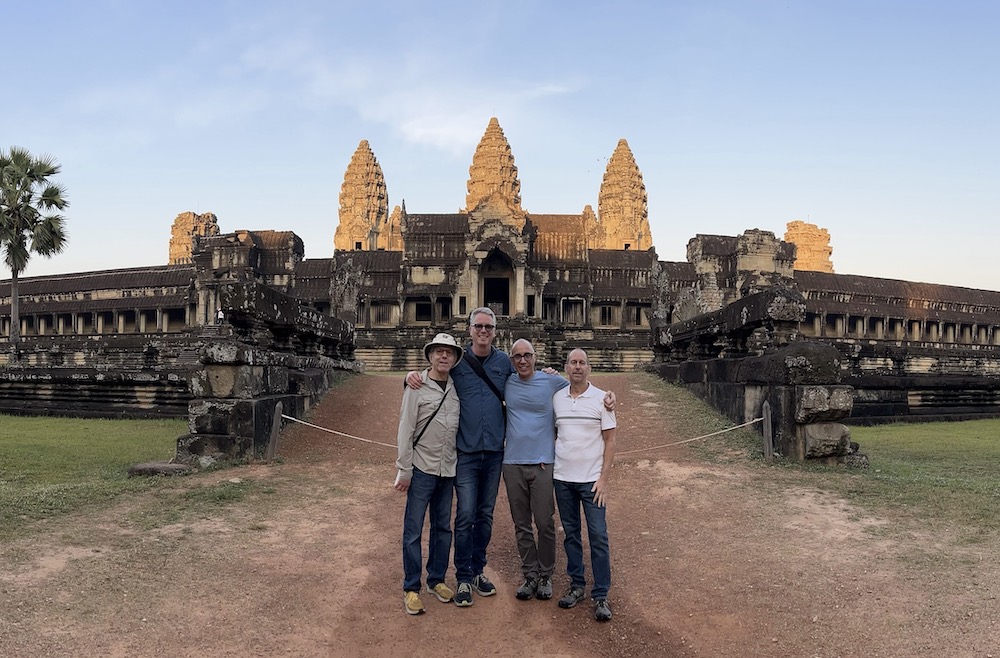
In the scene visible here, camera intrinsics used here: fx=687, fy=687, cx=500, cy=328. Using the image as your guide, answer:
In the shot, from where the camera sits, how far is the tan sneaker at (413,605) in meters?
4.48

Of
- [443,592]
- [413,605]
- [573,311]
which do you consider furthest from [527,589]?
[573,311]

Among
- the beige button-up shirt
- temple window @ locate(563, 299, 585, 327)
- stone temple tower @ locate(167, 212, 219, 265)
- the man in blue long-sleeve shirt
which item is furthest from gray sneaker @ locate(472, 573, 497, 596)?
stone temple tower @ locate(167, 212, 219, 265)

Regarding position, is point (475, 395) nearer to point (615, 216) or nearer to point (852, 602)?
point (852, 602)

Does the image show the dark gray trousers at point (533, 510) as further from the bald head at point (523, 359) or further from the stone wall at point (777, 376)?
the stone wall at point (777, 376)

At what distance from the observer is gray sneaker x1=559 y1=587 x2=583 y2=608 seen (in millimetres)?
4582

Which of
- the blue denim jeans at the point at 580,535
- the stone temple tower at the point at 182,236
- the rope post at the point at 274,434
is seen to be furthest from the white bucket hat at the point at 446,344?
the stone temple tower at the point at 182,236

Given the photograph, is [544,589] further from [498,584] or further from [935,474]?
[935,474]

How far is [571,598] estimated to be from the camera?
15.1 ft

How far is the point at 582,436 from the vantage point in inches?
184

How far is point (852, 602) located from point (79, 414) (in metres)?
16.3

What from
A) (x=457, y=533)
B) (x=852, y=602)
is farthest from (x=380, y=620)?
(x=852, y=602)

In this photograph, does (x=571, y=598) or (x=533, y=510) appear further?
(x=533, y=510)

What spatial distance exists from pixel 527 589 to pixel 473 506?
0.68 m

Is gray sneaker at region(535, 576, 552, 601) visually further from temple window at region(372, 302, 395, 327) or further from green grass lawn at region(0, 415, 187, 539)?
temple window at region(372, 302, 395, 327)
